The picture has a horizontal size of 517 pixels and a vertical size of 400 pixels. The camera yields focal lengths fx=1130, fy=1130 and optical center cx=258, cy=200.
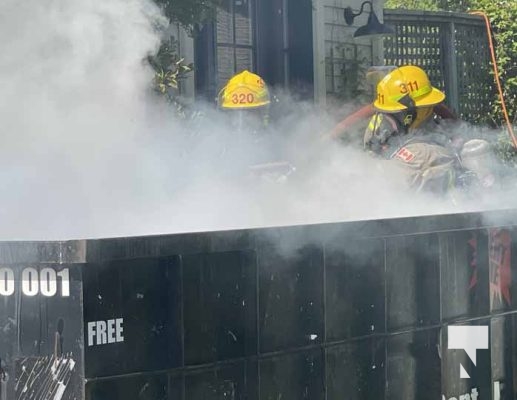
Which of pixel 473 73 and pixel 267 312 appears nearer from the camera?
pixel 267 312

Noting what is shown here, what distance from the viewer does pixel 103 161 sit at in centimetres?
461

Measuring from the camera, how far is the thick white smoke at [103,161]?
403 centimetres

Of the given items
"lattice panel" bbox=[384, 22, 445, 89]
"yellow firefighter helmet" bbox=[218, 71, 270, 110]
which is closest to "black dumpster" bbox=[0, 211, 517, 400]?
"yellow firefighter helmet" bbox=[218, 71, 270, 110]

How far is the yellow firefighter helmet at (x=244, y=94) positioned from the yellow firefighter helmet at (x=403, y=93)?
3.81ft

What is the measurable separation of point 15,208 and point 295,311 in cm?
115

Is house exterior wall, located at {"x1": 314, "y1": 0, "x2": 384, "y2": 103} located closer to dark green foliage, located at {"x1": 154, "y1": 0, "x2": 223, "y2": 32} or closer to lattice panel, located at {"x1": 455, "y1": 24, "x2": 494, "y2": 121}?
lattice panel, located at {"x1": 455, "y1": 24, "x2": 494, "y2": 121}

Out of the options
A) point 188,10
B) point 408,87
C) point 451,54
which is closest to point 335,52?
point 451,54

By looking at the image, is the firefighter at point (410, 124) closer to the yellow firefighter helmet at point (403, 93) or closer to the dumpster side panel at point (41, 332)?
the yellow firefighter helmet at point (403, 93)

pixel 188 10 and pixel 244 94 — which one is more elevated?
pixel 188 10

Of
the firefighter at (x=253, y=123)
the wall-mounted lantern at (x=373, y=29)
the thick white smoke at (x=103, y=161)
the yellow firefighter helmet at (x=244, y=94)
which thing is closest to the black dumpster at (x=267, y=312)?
the thick white smoke at (x=103, y=161)

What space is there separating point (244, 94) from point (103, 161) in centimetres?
240

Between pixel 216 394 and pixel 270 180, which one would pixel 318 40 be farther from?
pixel 216 394

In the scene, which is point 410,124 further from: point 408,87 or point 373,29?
point 373,29

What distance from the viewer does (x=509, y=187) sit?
19.9 ft
